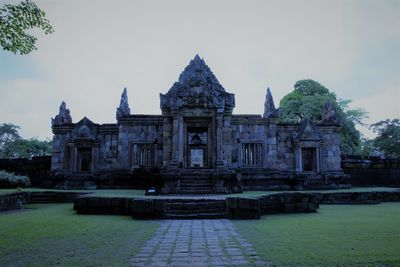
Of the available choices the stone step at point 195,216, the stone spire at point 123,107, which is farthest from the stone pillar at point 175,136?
the stone step at point 195,216

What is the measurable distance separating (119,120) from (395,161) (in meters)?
18.2

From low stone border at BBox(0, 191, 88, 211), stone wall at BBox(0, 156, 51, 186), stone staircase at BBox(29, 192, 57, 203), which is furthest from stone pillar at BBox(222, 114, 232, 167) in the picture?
stone wall at BBox(0, 156, 51, 186)

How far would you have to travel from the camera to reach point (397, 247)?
536 centimetres

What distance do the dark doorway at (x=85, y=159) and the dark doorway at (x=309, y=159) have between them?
13.2 m

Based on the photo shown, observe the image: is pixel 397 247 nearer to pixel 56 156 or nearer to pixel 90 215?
pixel 90 215

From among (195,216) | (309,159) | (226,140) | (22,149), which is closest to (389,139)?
(309,159)

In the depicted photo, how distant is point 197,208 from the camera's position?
379 inches

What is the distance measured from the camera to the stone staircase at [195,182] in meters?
13.5

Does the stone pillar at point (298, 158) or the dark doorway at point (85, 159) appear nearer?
the stone pillar at point (298, 158)

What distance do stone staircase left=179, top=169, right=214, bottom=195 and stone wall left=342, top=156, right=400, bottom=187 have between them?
37.2 ft

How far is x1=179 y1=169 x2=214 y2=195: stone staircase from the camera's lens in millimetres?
13453

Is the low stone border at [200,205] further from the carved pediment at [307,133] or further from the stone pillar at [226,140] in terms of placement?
the carved pediment at [307,133]

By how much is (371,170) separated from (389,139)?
33.0 feet

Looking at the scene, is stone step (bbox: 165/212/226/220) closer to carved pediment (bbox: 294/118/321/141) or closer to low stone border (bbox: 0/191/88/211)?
low stone border (bbox: 0/191/88/211)
